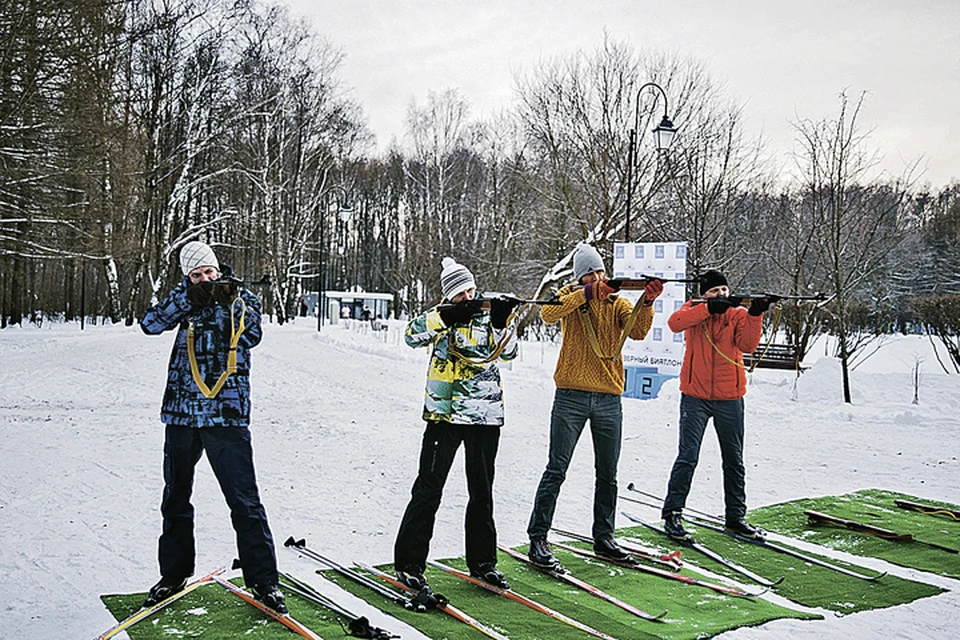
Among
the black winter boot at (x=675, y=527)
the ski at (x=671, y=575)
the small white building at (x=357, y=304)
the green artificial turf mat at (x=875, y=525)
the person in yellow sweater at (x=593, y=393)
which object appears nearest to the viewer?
the ski at (x=671, y=575)

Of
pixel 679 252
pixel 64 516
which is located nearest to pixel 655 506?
pixel 64 516

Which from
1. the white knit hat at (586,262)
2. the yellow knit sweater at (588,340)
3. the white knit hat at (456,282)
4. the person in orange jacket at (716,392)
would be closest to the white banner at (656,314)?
the person in orange jacket at (716,392)

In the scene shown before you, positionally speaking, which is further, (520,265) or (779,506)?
(520,265)

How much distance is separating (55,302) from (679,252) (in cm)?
4514

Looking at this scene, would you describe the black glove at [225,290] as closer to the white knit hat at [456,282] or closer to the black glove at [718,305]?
the white knit hat at [456,282]

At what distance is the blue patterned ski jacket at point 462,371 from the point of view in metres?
4.58

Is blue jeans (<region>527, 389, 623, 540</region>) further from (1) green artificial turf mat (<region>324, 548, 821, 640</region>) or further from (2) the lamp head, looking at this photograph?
(2) the lamp head

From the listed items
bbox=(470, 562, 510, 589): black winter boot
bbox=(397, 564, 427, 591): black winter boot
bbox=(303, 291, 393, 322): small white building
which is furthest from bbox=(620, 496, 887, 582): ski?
bbox=(303, 291, 393, 322): small white building

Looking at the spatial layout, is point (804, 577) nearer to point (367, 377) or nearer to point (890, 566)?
point (890, 566)

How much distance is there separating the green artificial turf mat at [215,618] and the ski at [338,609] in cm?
3

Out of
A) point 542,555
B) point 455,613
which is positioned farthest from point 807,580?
point 455,613

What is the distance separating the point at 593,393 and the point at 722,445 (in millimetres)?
1486

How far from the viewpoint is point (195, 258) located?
439 cm

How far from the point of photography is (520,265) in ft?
89.7
